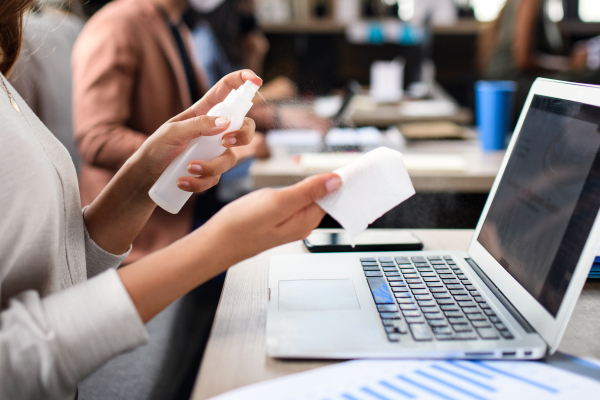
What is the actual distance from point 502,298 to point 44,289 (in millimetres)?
485

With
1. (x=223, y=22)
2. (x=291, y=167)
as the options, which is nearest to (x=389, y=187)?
(x=291, y=167)

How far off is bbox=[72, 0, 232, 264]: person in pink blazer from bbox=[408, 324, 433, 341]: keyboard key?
3.12ft

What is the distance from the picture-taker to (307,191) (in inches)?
17.1

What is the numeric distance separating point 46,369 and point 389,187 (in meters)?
0.34

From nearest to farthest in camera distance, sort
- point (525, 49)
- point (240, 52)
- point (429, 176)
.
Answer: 1. point (429, 176)
2. point (525, 49)
3. point (240, 52)

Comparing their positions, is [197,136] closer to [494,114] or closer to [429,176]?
[429,176]

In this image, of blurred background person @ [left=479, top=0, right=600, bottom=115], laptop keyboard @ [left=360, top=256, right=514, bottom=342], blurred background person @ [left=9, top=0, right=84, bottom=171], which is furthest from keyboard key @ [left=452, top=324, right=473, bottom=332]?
blurred background person @ [left=479, top=0, right=600, bottom=115]

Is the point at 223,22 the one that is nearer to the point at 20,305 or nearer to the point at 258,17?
the point at 258,17

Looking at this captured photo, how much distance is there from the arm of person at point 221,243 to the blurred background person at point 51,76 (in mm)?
916

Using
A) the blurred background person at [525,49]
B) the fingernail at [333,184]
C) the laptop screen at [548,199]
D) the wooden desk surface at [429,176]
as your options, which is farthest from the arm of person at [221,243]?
the blurred background person at [525,49]

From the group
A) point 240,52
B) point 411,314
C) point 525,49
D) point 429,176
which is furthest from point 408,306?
point 240,52

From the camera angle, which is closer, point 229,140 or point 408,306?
point 408,306

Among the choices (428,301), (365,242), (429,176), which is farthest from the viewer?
(429,176)

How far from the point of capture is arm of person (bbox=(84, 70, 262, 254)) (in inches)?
23.9
